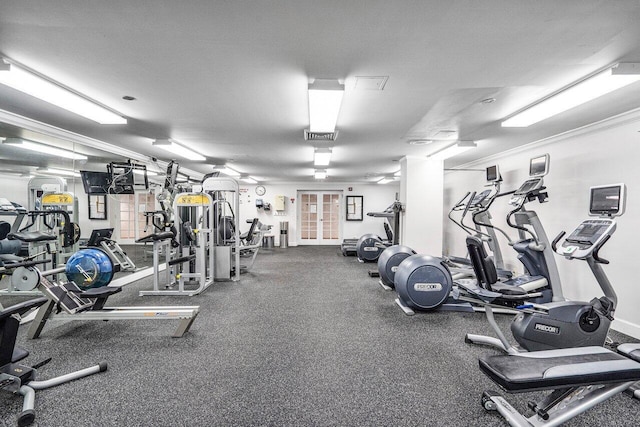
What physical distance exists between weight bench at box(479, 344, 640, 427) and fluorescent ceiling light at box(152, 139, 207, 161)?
16.1ft

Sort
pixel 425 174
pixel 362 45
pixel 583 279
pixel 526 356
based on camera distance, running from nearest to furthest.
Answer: pixel 526 356, pixel 362 45, pixel 583 279, pixel 425 174

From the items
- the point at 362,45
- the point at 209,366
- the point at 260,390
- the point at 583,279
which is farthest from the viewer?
the point at 583,279

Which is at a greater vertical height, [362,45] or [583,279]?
[362,45]

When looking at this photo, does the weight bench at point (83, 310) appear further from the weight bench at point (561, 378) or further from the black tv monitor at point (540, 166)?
the black tv monitor at point (540, 166)

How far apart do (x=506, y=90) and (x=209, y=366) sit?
12.3ft

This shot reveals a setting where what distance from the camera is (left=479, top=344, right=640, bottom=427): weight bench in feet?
4.96

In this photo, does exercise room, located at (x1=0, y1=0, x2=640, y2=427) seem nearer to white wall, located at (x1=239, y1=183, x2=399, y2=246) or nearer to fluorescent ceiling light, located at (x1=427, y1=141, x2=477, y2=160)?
fluorescent ceiling light, located at (x1=427, y1=141, x2=477, y2=160)

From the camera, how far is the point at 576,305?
246 cm

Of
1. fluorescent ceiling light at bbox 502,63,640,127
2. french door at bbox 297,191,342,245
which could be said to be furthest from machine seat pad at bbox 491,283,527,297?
french door at bbox 297,191,342,245

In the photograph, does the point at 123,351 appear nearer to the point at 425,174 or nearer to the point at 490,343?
the point at 490,343

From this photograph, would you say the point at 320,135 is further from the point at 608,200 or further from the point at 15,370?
the point at 15,370

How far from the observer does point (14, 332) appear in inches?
80.7

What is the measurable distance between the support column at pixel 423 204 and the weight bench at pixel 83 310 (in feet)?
14.7

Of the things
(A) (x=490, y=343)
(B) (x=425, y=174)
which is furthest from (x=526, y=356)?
(B) (x=425, y=174)
